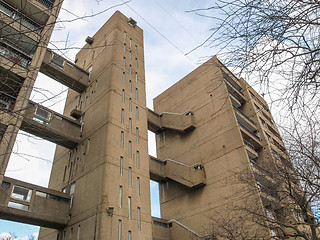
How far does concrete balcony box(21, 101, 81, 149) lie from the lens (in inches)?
663

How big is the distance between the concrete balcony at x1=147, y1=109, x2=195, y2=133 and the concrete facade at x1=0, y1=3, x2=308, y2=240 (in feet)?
0.38

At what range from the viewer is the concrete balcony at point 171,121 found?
81.8 feet

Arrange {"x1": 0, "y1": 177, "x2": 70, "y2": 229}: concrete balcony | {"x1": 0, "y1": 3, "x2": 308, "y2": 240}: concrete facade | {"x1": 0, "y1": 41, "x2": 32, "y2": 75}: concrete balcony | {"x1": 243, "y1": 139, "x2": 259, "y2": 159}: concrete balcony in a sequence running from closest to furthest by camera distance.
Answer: {"x1": 0, "y1": 41, "x2": 32, "y2": 75}: concrete balcony < {"x1": 0, "y1": 177, "x2": 70, "y2": 229}: concrete balcony < {"x1": 0, "y1": 3, "x2": 308, "y2": 240}: concrete facade < {"x1": 243, "y1": 139, "x2": 259, "y2": 159}: concrete balcony

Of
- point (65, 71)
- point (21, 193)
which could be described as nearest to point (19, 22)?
point (21, 193)

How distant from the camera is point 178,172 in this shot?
872 inches

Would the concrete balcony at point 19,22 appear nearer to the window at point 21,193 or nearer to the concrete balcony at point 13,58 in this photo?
the concrete balcony at point 13,58

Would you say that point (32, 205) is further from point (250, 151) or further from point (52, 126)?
point (250, 151)

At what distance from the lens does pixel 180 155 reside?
81.4 feet

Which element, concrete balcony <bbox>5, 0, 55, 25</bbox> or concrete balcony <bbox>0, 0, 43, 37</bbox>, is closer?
concrete balcony <bbox>0, 0, 43, 37</bbox>

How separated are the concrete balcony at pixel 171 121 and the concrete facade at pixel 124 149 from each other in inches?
4.6

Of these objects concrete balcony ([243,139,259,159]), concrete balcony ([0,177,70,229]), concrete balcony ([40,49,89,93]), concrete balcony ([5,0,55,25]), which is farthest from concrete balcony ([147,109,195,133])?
concrete balcony ([5,0,55,25])

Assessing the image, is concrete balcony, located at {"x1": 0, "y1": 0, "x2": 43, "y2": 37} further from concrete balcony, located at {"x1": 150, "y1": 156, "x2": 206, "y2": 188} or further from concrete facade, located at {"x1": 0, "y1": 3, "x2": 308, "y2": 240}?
concrete balcony, located at {"x1": 150, "y1": 156, "x2": 206, "y2": 188}

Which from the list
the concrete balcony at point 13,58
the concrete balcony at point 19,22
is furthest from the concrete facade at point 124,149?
the concrete balcony at point 13,58

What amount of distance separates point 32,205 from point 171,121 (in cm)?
1528
